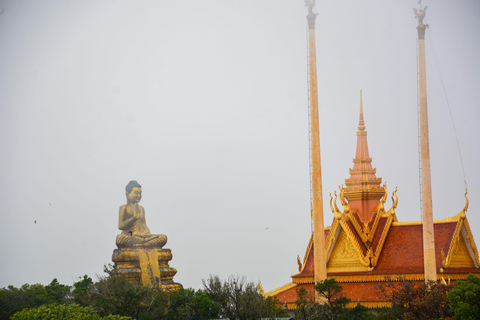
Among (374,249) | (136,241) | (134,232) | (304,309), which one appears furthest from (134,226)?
(304,309)

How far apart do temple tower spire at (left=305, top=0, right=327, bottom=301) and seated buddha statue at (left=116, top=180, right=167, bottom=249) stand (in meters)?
10.2

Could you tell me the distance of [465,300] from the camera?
28.5m

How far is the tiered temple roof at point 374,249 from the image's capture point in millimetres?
35344

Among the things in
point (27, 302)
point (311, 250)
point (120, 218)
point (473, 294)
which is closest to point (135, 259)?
point (120, 218)

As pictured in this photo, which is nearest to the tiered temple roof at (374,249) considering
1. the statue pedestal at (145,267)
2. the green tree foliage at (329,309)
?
the green tree foliage at (329,309)

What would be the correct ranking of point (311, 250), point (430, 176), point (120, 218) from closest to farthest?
point (430, 176)
point (311, 250)
point (120, 218)

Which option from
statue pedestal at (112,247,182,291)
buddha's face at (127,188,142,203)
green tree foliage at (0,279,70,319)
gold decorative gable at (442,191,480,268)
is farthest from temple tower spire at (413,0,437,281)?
green tree foliage at (0,279,70,319)

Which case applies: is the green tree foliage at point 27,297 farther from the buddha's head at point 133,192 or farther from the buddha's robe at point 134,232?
the buddha's head at point 133,192

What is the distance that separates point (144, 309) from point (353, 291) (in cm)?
814

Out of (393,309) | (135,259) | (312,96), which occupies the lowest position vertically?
(393,309)

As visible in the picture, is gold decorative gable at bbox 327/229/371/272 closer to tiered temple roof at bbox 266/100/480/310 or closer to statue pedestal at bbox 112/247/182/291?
tiered temple roof at bbox 266/100/480/310

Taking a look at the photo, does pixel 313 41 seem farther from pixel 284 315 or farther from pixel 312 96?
pixel 284 315

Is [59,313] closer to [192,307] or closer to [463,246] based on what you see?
[192,307]

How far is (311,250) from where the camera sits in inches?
1539
